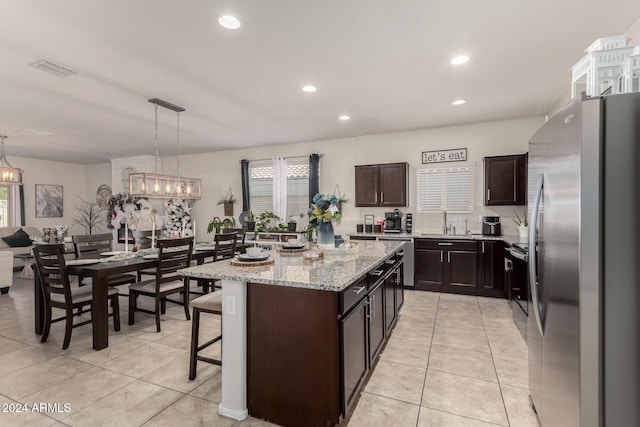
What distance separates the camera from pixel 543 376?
177cm

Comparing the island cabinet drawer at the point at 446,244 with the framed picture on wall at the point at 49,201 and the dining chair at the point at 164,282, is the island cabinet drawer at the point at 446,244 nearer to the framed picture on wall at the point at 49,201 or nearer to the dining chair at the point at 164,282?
the dining chair at the point at 164,282

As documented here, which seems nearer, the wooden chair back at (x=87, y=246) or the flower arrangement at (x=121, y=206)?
the wooden chair back at (x=87, y=246)

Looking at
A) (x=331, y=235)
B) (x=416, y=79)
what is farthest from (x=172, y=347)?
(x=416, y=79)

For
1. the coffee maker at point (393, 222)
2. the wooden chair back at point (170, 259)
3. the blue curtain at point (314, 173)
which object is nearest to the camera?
the wooden chair back at point (170, 259)

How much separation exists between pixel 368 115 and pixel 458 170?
1951mm

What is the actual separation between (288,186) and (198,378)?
4760mm

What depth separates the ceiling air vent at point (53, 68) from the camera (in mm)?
3041

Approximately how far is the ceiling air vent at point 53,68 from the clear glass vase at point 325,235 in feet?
9.95

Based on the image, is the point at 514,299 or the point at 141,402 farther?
the point at 514,299

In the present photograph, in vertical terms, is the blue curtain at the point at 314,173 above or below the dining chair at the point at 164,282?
above

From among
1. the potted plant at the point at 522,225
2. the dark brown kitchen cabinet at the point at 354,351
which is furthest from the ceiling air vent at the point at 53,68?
the potted plant at the point at 522,225

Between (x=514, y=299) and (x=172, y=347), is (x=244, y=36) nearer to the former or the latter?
(x=172, y=347)

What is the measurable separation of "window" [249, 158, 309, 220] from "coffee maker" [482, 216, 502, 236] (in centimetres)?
338

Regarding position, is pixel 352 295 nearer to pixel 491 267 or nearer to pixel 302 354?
pixel 302 354
